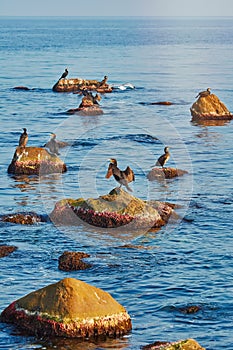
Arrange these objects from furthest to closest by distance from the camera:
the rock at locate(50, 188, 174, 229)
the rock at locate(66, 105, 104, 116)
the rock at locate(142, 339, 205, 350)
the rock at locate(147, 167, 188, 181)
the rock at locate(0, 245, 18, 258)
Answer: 1. the rock at locate(66, 105, 104, 116)
2. the rock at locate(147, 167, 188, 181)
3. the rock at locate(50, 188, 174, 229)
4. the rock at locate(0, 245, 18, 258)
5. the rock at locate(142, 339, 205, 350)

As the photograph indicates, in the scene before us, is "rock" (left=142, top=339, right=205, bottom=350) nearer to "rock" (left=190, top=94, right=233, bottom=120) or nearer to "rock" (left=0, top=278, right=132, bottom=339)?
"rock" (left=0, top=278, right=132, bottom=339)

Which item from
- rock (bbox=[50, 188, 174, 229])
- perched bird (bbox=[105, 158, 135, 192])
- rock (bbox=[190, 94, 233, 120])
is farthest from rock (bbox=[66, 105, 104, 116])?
rock (bbox=[50, 188, 174, 229])

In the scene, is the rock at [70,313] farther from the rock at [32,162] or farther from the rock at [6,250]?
the rock at [32,162]

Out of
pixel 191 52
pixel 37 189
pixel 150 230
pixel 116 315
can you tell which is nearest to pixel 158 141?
pixel 37 189

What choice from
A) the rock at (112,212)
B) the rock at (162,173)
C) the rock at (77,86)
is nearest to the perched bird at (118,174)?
the rock at (112,212)

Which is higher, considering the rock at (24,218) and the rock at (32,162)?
the rock at (32,162)

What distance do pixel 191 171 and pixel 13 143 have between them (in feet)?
40.1

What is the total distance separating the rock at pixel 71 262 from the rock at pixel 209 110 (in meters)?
33.0

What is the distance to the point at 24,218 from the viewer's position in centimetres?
2803

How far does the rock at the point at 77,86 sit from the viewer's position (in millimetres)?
71812

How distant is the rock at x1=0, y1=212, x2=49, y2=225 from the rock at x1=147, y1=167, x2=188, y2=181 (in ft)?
28.8

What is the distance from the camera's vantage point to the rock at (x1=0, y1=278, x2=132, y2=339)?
17.8m

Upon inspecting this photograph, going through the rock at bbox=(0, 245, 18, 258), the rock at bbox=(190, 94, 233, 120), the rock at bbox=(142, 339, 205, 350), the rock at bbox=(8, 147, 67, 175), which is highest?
the rock at bbox=(190, 94, 233, 120)

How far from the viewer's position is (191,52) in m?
135
